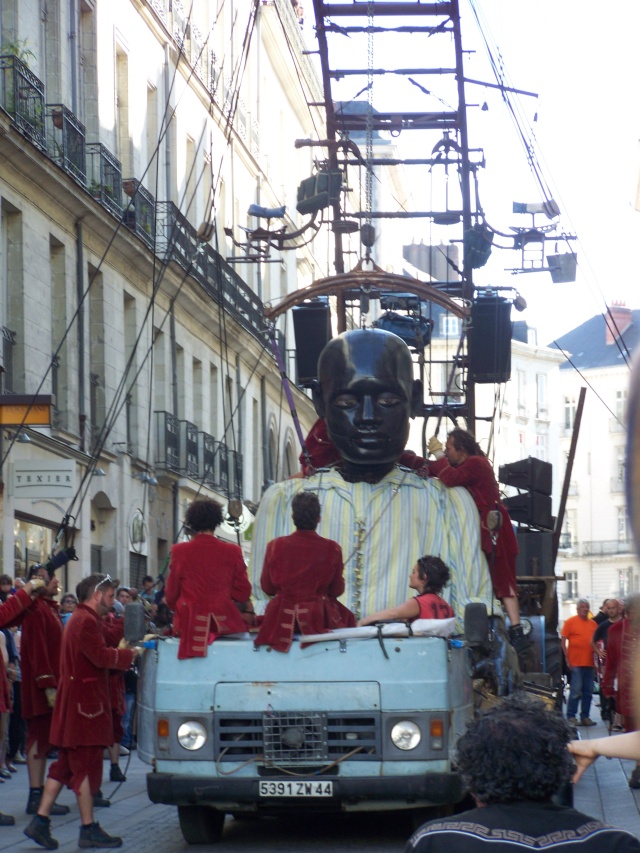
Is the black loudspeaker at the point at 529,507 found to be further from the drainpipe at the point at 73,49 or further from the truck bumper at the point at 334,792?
the drainpipe at the point at 73,49

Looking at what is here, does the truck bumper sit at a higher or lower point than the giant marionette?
lower

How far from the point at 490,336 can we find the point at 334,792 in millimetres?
7631

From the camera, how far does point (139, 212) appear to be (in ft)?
97.8

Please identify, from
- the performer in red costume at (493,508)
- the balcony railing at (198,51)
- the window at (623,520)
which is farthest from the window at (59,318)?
the window at (623,520)

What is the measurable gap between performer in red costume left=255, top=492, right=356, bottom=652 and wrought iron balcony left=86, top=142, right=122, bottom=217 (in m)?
17.9

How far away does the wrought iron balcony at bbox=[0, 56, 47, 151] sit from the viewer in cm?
2272

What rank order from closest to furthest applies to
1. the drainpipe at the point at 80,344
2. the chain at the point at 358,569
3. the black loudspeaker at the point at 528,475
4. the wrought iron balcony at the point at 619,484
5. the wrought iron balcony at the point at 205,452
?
the wrought iron balcony at the point at 619,484
the chain at the point at 358,569
the black loudspeaker at the point at 528,475
the drainpipe at the point at 80,344
the wrought iron balcony at the point at 205,452

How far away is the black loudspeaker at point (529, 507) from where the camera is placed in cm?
1978

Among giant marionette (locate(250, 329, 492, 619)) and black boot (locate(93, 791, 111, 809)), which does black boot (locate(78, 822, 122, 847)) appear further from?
black boot (locate(93, 791, 111, 809))

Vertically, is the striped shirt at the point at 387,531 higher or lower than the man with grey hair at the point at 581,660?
higher

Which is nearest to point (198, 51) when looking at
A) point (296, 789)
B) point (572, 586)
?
point (296, 789)

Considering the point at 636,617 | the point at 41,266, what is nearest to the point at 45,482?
the point at 41,266

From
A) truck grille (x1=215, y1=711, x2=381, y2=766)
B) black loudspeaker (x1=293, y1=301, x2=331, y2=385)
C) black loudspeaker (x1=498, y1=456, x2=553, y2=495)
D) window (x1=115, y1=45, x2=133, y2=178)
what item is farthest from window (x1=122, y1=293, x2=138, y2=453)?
truck grille (x1=215, y1=711, x2=381, y2=766)

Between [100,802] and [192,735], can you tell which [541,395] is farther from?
[192,735]
